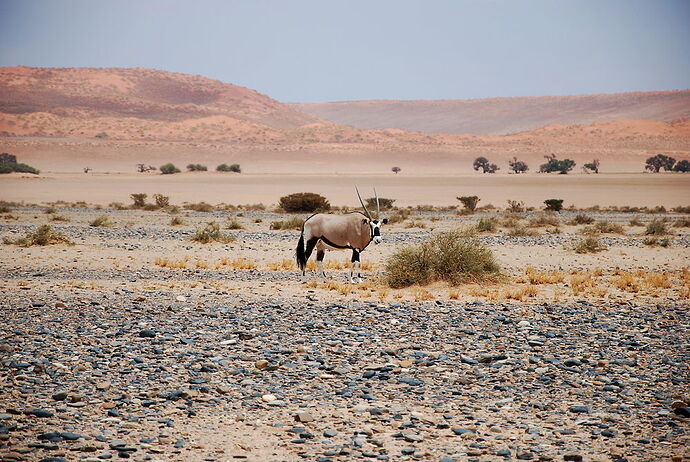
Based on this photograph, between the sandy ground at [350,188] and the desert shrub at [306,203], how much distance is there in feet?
33.2

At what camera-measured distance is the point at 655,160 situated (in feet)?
267

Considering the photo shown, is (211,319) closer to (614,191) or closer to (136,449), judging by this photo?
(136,449)

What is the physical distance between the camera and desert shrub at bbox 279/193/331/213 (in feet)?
116

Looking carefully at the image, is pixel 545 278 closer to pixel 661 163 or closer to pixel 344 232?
pixel 344 232

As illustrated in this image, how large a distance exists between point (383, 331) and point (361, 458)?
12.8ft

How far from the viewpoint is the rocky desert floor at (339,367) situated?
575 centimetres

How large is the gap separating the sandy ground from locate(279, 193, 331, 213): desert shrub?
399 inches

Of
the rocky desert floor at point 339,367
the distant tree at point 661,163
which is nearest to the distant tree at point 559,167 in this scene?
the distant tree at point 661,163

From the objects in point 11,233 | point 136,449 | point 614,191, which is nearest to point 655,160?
point 614,191

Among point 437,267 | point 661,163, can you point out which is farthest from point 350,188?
point 437,267

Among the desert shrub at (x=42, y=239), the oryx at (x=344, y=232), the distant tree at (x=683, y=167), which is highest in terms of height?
the distant tree at (x=683, y=167)

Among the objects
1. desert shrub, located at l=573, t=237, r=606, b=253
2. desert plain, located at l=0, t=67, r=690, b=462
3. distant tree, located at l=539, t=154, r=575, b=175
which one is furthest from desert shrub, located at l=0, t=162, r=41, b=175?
desert shrub, located at l=573, t=237, r=606, b=253

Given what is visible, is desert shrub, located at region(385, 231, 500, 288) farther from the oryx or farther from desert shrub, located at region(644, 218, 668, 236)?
desert shrub, located at region(644, 218, 668, 236)

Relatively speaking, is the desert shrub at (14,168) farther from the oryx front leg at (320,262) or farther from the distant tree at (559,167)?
the oryx front leg at (320,262)
